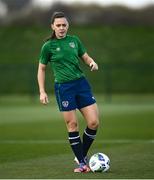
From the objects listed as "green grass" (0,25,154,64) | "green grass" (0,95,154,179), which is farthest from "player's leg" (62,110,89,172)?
"green grass" (0,25,154,64)

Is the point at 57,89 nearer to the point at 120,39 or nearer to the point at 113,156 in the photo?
the point at 113,156

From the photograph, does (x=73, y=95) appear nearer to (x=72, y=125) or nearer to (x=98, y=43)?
(x=72, y=125)

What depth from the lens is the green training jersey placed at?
11359 millimetres

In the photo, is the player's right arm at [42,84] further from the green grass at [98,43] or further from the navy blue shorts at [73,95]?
the green grass at [98,43]

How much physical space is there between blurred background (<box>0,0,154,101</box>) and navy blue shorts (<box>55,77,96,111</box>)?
88.2ft

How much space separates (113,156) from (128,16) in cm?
5100

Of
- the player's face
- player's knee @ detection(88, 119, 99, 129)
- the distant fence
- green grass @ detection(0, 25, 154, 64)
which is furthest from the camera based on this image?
green grass @ detection(0, 25, 154, 64)

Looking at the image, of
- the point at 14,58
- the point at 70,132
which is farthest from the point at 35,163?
the point at 14,58

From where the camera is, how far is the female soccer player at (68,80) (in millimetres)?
11352

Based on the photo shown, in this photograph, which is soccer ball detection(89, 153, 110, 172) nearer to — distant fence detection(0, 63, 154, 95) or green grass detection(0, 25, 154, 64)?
distant fence detection(0, 63, 154, 95)

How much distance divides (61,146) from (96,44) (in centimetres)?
3586

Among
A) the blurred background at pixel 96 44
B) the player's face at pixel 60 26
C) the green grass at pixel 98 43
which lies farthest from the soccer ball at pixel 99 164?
the green grass at pixel 98 43

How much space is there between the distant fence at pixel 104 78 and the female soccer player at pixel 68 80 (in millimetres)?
27235

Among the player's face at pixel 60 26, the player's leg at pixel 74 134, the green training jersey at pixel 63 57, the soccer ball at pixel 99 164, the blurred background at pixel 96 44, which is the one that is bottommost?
the blurred background at pixel 96 44
